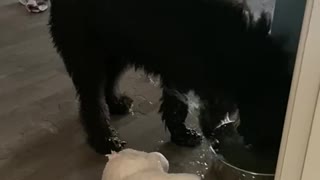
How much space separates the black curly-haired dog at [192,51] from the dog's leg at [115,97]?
0.39 feet

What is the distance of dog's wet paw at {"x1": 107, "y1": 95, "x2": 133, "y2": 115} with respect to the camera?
6.32ft

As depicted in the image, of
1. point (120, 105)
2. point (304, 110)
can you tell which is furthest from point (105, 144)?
point (304, 110)

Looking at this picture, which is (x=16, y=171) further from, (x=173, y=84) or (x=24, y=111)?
(x=173, y=84)

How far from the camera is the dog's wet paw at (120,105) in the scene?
1.93 m

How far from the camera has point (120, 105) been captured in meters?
1.94

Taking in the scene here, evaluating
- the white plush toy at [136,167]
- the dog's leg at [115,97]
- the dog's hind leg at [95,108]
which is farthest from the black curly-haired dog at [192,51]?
the white plush toy at [136,167]

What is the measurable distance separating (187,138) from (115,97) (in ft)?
1.01

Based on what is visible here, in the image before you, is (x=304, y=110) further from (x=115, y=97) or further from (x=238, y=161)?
(x=115, y=97)

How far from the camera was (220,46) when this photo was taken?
4.62 feet

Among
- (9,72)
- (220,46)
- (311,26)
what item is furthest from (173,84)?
(9,72)

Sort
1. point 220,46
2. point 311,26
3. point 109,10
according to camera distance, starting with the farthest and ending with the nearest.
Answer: point 109,10 → point 220,46 → point 311,26

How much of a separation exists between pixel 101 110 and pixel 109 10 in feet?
1.25

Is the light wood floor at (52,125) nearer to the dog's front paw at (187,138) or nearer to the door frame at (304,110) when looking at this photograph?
the dog's front paw at (187,138)

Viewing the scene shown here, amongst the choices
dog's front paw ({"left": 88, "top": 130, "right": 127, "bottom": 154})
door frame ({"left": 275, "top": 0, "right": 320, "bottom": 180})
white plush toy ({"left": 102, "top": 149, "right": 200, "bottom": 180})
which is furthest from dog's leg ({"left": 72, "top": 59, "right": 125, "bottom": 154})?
door frame ({"left": 275, "top": 0, "right": 320, "bottom": 180})
